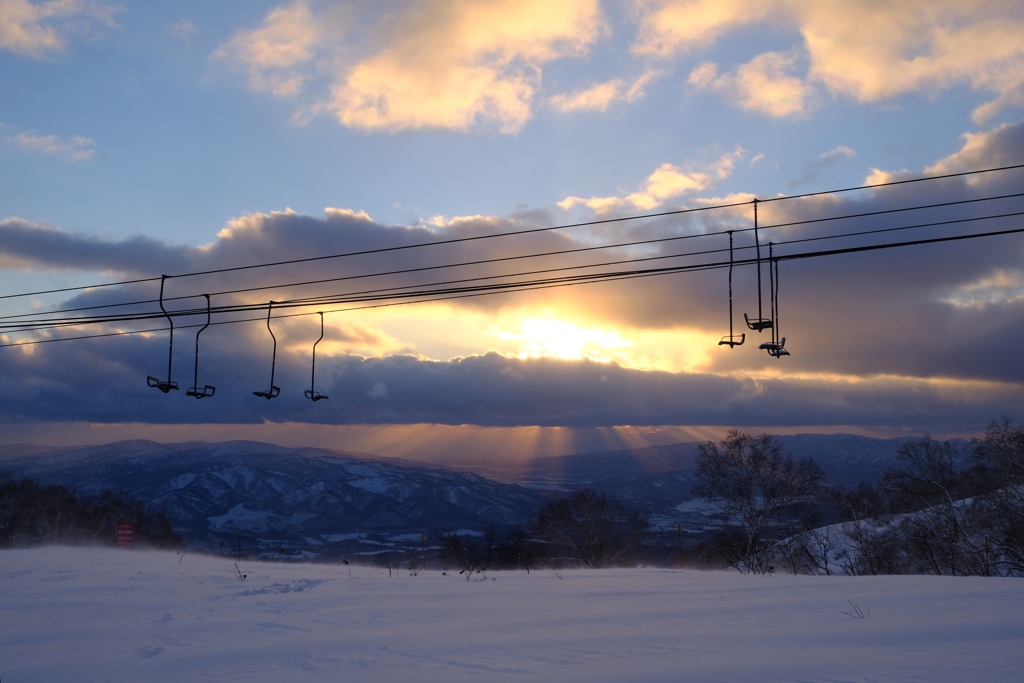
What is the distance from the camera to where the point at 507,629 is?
1221 cm

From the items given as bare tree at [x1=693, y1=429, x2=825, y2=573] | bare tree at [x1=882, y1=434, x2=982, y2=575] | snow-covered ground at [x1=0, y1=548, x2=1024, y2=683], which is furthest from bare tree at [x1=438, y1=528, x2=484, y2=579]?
bare tree at [x1=882, y1=434, x2=982, y2=575]

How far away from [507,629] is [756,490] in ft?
130

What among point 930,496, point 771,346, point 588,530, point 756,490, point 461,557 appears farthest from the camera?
point 588,530

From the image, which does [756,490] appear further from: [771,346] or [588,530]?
[771,346]

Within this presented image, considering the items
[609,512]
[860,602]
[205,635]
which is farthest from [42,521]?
[860,602]

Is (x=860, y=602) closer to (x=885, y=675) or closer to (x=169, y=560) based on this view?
(x=885, y=675)

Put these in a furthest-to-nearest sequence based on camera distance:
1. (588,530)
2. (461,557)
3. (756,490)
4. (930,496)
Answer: (588,530)
(930,496)
(756,490)
(461,557)

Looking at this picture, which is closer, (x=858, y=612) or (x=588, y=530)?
(x=858, y=612)

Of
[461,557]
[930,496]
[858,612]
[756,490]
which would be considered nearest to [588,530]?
[756,490]

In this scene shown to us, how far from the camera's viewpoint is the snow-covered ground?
920cm

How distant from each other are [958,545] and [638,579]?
3466cm

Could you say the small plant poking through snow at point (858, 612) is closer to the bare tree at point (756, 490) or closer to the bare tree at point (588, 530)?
the bare tree at point (756, 490)

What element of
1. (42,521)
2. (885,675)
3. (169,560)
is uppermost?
(885,675)

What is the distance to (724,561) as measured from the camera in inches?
1978
